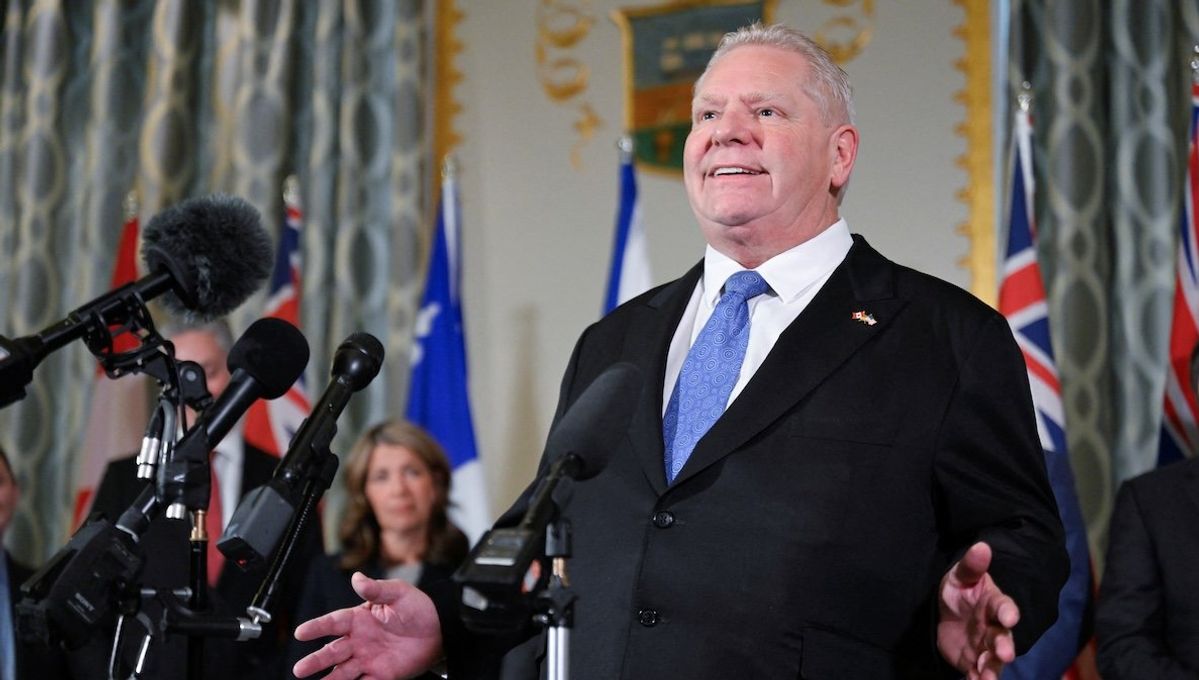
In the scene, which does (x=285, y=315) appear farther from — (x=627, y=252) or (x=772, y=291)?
(x=772, y=291)

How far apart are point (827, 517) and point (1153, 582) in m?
2.13

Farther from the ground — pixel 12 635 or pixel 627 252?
pixel 627 252

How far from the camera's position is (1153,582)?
3795 millimetres

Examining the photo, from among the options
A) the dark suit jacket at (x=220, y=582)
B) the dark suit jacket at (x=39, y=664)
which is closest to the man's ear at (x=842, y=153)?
the dark suit jacket at (x=220, y=582)

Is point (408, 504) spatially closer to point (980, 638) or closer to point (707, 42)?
point (707, 42)

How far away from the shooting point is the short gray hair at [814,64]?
2.43 m

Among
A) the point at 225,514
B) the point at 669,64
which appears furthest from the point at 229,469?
the point at 669,64

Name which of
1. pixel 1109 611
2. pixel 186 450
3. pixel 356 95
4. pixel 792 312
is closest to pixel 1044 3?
pixel 1109 611

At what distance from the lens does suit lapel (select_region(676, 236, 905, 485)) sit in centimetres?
211

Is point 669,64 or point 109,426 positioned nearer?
Result: point 109,426

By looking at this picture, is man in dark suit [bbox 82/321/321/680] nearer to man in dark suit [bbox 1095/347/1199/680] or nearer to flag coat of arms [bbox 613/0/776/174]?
flag coat of arms [bbox 613/0/776/174]

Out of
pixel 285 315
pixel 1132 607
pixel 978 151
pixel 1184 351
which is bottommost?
pixel 1132 607

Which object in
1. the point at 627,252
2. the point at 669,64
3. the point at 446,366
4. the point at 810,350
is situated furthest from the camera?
the point at 669,64

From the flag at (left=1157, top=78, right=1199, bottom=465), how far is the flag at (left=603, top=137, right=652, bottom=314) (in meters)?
1.75
